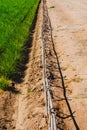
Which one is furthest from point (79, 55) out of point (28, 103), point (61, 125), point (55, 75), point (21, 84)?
point (61, 125)

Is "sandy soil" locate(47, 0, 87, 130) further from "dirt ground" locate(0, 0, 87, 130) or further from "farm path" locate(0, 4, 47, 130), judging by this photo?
"farm path" locate(0, 4, 47, 130)

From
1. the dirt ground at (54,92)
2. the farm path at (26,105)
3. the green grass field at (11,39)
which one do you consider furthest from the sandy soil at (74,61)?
the green grass field at (11,39)

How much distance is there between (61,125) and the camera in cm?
675

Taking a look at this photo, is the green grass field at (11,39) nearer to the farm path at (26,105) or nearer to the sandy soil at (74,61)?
the farm path at (26,105)

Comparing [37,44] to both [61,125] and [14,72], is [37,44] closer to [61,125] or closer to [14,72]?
[14,72]

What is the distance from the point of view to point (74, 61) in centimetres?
1075

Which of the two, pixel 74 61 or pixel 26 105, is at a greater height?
pixel 26 105

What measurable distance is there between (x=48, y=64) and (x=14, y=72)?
1283mm

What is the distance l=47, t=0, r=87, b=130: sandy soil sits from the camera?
7326 mm

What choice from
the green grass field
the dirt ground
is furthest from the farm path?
the green grass field

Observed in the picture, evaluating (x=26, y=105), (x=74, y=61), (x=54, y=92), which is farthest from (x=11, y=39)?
(x=26, y=105)

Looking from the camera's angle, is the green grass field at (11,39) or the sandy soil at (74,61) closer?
the sandy soil at (74,61)

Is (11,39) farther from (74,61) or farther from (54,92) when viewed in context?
(54,92)

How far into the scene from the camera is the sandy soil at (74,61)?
7.33m
